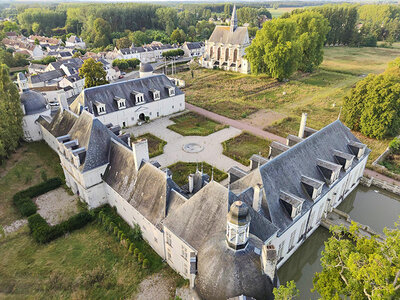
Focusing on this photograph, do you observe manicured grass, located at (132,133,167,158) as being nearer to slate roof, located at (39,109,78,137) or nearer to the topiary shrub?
slate roof, located at (39,109,78,137)

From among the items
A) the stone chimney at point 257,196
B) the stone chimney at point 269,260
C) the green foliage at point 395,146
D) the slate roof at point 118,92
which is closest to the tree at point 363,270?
the stone chimney at point 269,260

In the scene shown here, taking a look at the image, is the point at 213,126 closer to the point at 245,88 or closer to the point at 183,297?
the point at 245,88

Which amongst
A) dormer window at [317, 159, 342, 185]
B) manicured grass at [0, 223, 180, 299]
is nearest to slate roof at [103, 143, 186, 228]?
manicured grass at [0, 223, 180, 299]

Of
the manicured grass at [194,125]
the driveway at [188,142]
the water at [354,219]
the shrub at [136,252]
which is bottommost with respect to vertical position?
the water at [354,219]

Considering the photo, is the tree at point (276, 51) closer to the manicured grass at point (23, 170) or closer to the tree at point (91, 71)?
the tree at point (91, 71)

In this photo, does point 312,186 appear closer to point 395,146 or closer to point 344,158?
point 344,158
